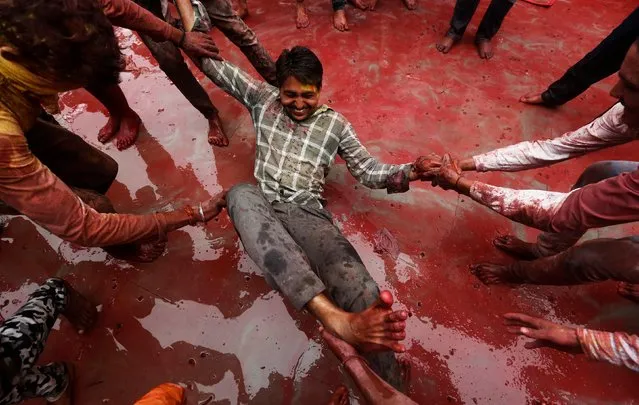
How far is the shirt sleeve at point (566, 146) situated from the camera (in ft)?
6.37

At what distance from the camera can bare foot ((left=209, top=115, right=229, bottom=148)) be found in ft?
9.51

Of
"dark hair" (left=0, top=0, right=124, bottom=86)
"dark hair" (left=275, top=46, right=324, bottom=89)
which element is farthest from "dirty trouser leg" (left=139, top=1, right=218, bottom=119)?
"dark hair" (left=0, top=0, right=124, bottom=86)

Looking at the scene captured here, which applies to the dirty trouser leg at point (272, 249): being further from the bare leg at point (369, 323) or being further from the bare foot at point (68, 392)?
the bare foot at point (68, 392)

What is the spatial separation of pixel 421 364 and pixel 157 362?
145cm

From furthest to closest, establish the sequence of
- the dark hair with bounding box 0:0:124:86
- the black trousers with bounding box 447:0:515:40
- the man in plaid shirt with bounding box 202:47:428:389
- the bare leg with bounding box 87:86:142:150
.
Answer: the black trousers with bounding box 447:0:515:40, the bare leg with bounding box 87:86:142:150, the man in plaid shirt with bounding box 202:47:428:389, the dark hair with bounding box 0:0:124:86

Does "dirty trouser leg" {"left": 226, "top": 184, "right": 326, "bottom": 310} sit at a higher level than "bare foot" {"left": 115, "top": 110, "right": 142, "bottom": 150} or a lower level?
higher

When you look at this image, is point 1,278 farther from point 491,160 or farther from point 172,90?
point 491,160

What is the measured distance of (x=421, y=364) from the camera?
77.9 inches

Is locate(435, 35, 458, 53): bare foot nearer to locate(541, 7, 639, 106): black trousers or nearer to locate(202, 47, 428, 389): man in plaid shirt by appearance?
locate(541, 7, 639, 106): black trousers

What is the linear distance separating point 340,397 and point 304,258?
73cm

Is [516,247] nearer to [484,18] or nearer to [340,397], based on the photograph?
[340,397]

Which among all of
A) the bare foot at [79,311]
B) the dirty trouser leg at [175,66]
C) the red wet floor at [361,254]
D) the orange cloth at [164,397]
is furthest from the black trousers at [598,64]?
the bare foot at [79,311]

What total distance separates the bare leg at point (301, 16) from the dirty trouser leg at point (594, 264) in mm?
3170

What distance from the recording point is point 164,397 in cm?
152
